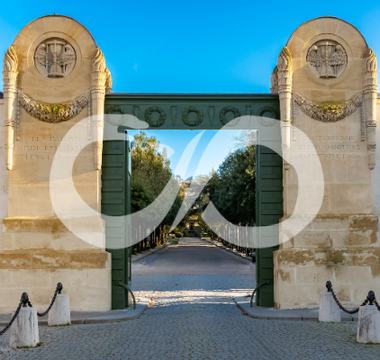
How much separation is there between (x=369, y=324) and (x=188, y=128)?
7025 millimetres

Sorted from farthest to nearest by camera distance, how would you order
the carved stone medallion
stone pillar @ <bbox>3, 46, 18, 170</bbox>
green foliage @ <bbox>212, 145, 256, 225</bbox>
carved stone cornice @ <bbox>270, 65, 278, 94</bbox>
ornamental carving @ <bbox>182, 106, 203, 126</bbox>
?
green foliage @ <bbox>212, 145, 256, 225</bbox>, carved stone cornice @ <bbox>270, 65, 278, 94</bbox>, ornamental carving @ <bbox>182, 106, 203, 126</bbox>, the carved stone medallion, stone pillar @ <bbox>3, 46, 18, 170</bbox>

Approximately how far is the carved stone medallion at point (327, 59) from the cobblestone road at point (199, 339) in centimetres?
653

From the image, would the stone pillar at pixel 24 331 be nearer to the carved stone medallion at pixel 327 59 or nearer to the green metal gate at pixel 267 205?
the green metal gate at pixel 267 205

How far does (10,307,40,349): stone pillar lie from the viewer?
28.2ft

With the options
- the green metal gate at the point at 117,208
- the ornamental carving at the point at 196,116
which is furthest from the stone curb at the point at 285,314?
the ornamental carving at the point at 196,116

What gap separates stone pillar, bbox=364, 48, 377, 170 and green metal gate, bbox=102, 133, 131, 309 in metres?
6.44

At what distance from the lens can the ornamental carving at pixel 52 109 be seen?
13.1 meters

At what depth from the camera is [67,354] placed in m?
8.15

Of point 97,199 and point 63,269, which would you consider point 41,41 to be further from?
point 63,269

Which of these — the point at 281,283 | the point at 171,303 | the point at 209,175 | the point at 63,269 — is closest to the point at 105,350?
the point at 63,269

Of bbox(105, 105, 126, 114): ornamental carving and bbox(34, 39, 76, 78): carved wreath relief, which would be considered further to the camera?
bbox(105, 105, 126, 114): ornamental carving

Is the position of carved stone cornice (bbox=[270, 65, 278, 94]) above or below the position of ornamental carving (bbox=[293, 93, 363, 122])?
above

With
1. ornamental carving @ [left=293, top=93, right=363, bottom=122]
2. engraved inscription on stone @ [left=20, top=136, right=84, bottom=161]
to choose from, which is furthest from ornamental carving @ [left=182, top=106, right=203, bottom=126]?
engraved inscription on stone @ [left=20, top=136, right=84, bottom=161]

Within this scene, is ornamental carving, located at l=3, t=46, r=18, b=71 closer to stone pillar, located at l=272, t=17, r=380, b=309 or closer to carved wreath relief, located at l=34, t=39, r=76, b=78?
carved wreath relief, located at l=34, t=39, r=76, b=78
